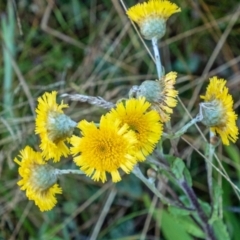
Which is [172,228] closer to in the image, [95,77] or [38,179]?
[38,179]

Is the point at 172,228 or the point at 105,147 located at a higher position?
the point at 105,147

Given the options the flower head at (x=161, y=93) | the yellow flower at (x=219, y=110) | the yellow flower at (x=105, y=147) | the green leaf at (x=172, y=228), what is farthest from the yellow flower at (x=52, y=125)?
the green leaf at (x=172, y=228)

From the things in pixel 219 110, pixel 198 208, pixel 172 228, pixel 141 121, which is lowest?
pixel 172 228

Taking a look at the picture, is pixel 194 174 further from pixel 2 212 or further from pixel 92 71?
pixel 2 212

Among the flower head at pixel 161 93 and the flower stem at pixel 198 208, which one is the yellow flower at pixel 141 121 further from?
the flower stem at pixel 198 208

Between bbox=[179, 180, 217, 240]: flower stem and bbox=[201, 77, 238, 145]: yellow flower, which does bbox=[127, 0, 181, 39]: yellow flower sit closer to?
bbox=[201, 77, 238, 145]: yellow flower

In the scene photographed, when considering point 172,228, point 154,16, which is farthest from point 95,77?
point 154,16
